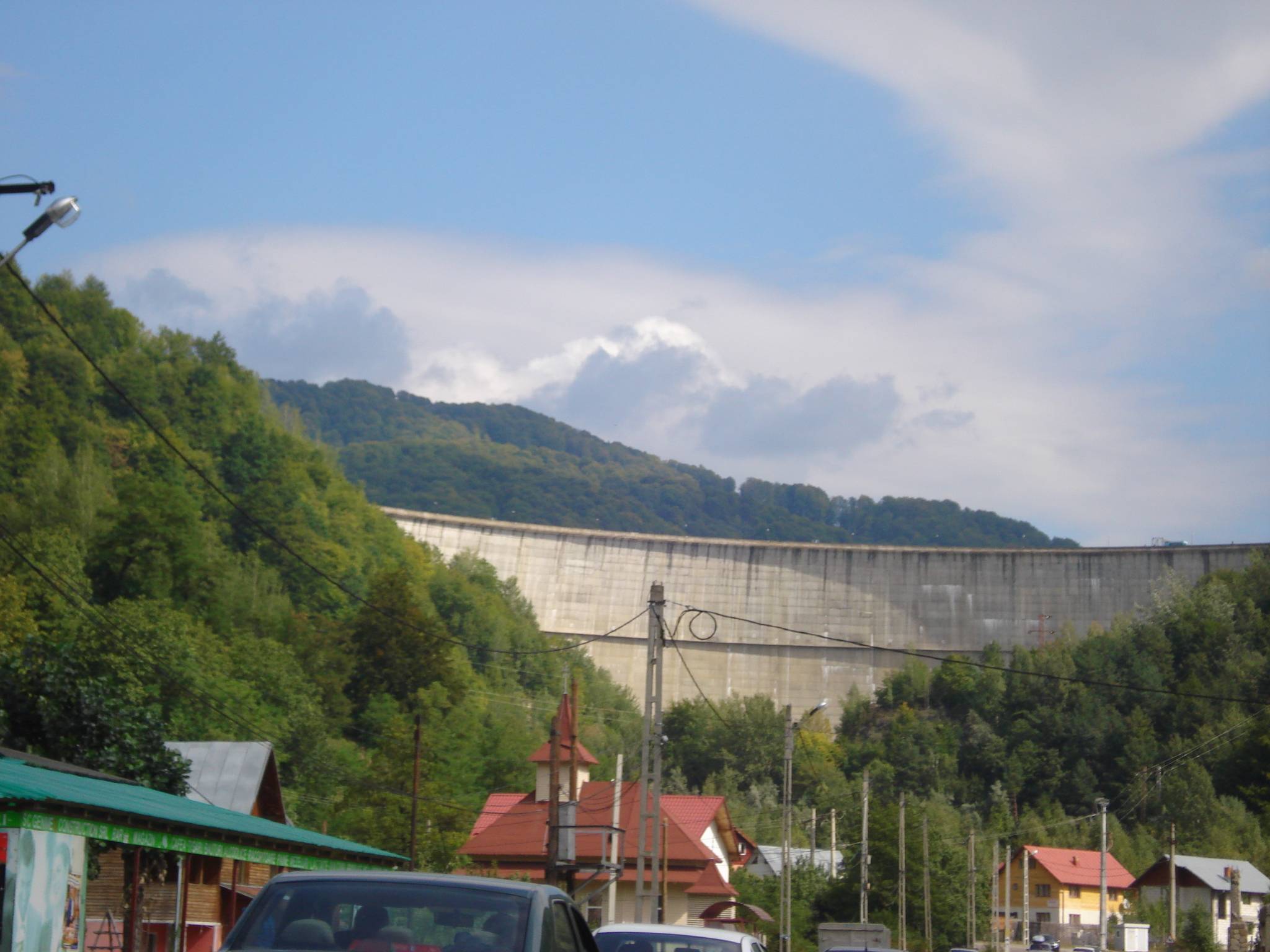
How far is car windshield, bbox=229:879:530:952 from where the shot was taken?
20.9 feet

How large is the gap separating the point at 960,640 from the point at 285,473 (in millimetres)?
51171

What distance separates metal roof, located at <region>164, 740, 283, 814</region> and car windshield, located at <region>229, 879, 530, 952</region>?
31596mm

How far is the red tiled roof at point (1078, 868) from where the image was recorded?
83250mm

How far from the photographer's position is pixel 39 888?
36.9ft

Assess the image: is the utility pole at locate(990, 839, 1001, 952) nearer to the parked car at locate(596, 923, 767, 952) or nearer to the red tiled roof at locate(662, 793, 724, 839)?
the red tiled roof at locate(662, 793, 724, 839)

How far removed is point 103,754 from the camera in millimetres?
31266

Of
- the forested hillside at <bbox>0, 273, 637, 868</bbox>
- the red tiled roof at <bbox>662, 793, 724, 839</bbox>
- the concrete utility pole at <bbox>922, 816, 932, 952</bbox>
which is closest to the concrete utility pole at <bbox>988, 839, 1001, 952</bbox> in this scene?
the concrete utility pole at <bbox>922, 816, 932, 952</bbox>

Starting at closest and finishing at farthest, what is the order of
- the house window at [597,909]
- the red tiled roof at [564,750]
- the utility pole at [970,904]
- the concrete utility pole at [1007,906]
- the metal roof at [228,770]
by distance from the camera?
the metal roof at [228,770] < the red tiled roof at [564,750] < the house window at [597,909] < the utility pole at [970,904] < the concrete utility pole at [1007,906]


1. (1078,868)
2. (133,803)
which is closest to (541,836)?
(133,803)

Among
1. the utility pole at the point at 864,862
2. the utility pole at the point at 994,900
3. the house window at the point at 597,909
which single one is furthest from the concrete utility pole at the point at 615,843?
the utility pole at the point at 994,900

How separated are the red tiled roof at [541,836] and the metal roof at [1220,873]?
95.1 ft

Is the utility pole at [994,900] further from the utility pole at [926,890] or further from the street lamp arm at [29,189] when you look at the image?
the street lamp arm at [29,189]

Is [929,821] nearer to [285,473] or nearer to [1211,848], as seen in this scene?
[1211,848]

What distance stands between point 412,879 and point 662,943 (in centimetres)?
488
